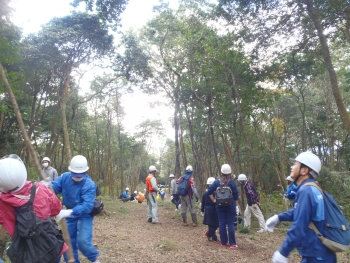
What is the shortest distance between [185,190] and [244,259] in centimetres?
391

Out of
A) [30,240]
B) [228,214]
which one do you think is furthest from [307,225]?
[228,214]

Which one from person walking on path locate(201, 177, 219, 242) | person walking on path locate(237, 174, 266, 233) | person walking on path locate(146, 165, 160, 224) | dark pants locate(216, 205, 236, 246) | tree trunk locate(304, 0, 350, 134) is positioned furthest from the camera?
person walking on path locate(146, 165, 160, 224)

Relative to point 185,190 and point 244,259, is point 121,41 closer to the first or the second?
point 185,190

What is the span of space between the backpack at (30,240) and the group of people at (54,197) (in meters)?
0.09

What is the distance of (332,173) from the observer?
32.3 ft

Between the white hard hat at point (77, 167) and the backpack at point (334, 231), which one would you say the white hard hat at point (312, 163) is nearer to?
the backpack at point (334, 231)

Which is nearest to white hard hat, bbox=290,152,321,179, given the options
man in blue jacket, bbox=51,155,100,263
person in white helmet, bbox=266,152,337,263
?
person in white helmet, bbox=266,152,337,263

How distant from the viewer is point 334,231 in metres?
2.59

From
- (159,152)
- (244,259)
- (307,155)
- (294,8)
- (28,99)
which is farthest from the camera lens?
(159,152)

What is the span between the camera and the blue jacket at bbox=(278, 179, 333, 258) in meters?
2.58

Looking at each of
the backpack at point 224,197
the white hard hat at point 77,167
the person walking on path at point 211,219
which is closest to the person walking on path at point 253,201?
the person walking on path at point 211,219

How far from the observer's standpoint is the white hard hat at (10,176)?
105 inches

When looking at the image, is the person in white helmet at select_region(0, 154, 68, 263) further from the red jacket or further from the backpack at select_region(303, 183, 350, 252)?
the backpack at select_region(303, 183, 350, 252)

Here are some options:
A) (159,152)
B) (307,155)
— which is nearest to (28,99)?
(307,155)
